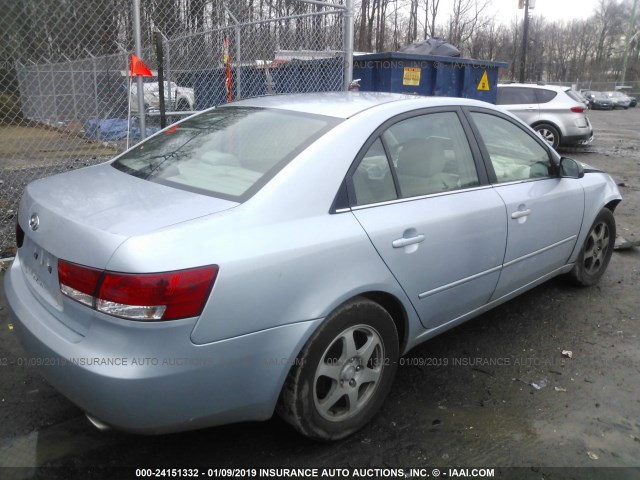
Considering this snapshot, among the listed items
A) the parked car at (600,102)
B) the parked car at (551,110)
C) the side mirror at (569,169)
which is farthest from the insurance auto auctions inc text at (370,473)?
the parked car at (600,102)

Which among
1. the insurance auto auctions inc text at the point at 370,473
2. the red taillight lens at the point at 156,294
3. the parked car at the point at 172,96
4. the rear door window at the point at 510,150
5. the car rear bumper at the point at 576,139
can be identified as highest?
the parked car at the point at 172,96

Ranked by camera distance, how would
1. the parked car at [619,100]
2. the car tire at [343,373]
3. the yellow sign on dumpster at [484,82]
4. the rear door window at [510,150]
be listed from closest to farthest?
the car tire at [343,373] → the rear door window at [510,150] → the yellow sign on dumpster at [484,82] → the parked car at [619,100]

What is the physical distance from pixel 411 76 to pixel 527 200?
197 inches

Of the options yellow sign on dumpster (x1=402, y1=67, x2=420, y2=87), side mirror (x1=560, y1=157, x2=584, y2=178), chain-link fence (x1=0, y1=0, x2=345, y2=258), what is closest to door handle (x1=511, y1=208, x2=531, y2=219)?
side mirror (x1=560, y1=157, x2=584, y2=178)

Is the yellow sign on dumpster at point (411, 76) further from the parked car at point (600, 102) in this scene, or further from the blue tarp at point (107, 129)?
the parked car at point (600, 102)

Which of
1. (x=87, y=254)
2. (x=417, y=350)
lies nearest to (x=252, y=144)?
(x=87, y=254)

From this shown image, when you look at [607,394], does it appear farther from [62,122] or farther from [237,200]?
[62,122]

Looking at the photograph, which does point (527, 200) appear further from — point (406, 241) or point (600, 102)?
point (600, 102)

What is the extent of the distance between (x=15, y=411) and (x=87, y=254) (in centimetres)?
140

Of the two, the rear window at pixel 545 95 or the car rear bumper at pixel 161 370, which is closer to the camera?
the car rear bumper at pixel 161 370

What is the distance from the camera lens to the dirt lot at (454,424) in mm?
2453

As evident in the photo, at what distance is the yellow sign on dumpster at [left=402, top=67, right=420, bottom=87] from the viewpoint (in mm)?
7758

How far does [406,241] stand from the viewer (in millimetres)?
2555

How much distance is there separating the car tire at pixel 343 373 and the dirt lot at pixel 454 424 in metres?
0.15
